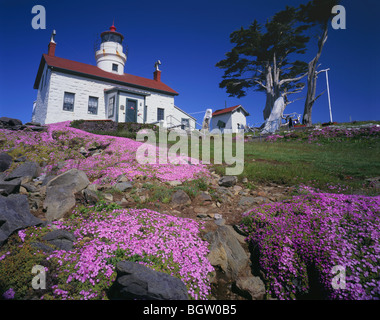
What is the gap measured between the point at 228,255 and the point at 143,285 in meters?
1.77

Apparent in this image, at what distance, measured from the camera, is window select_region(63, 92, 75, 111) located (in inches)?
864

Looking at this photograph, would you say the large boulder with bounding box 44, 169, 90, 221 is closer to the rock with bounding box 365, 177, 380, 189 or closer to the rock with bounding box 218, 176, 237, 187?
the rock with bounding box 218, 176, 237, 187

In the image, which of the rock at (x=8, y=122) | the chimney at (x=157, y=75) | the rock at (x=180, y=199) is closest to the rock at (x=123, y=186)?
the rock at (x=180, y=199)

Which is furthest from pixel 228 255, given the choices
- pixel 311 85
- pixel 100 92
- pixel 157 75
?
pixel 157 75

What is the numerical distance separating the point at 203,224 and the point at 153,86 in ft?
89.6

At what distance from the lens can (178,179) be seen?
754 centimetres

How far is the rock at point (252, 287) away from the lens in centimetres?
310

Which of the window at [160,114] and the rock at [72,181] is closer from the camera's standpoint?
the rock at [72,181]

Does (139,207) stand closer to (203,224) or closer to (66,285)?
(203,224)

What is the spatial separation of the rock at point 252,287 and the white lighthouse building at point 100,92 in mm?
20120

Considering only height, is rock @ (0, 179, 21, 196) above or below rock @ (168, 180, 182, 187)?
below

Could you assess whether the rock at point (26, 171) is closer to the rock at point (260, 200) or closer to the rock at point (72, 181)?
the rock at point (72, 181)

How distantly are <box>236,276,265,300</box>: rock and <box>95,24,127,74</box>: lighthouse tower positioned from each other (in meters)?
30.8

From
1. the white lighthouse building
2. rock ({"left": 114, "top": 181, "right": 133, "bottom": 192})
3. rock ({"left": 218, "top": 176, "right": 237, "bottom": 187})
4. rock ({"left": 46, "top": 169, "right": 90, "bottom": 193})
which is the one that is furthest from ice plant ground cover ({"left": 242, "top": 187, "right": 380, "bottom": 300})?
the white lighthouse building
